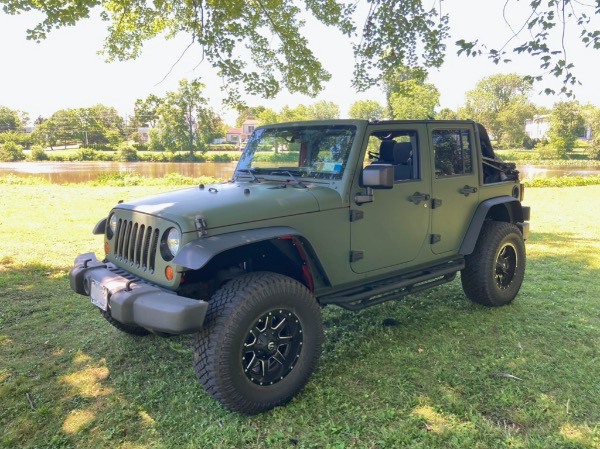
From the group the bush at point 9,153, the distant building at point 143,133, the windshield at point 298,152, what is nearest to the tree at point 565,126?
the windshield at point 298,152

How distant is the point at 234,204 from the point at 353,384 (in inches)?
61.7

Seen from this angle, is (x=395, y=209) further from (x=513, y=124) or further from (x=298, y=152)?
(x=513, y=124)

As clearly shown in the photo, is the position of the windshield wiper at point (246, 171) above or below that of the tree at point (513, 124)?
below

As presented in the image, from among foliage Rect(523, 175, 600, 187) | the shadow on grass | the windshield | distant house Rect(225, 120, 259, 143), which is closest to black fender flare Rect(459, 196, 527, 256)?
the shadow on grass

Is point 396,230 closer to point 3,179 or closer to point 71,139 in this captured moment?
point 3,179

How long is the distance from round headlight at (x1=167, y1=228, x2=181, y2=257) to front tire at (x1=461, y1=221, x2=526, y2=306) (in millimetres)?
3116

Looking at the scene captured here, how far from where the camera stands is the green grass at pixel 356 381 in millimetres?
2605

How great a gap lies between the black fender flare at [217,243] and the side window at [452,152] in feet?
6.23

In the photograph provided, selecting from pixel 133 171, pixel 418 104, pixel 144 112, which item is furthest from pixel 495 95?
pixel 133 171

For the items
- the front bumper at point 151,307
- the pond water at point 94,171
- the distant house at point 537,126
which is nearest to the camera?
the front bumper at point 151,307

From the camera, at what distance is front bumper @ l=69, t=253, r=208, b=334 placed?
2426mm

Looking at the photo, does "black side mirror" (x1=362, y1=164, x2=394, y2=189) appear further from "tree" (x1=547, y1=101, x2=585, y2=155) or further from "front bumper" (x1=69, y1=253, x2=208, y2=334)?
"tree" (x1=547, y1=101, x2=585, y2=155)

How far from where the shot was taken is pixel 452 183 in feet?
13.8

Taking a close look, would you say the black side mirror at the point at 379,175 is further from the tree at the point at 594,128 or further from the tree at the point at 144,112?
the tree at the point at 144,112
